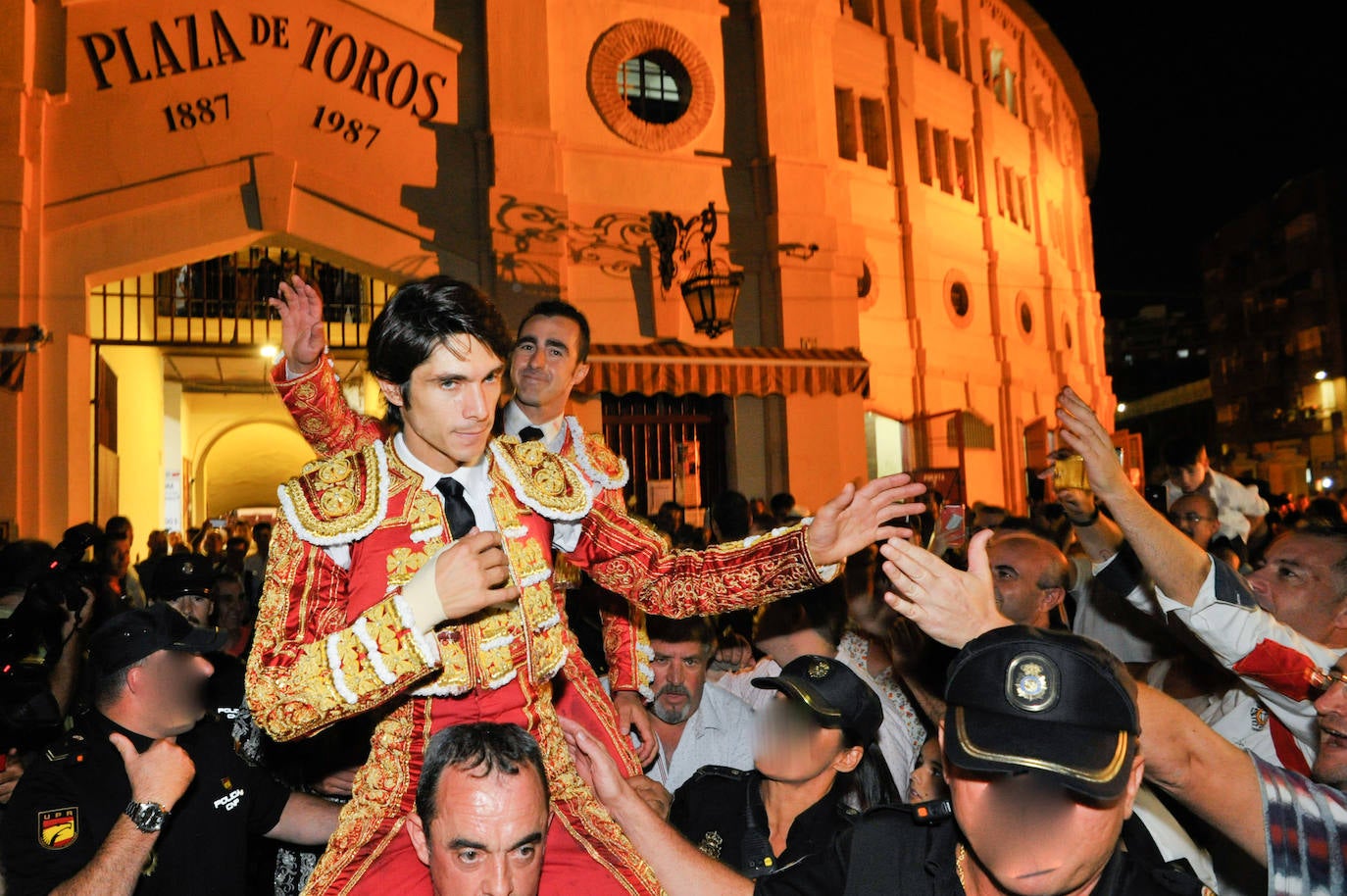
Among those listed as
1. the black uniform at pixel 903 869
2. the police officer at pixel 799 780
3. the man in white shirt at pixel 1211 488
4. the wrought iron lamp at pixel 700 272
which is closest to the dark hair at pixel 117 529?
the wrought iron lamp at pixel 700 272

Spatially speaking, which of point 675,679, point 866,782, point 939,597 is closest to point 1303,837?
point 939,597

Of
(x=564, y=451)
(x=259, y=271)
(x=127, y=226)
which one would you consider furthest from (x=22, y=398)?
(x=564, y=451)

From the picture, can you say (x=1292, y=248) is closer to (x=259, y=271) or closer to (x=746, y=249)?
(x=746, y=249)

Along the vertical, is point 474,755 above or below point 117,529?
below

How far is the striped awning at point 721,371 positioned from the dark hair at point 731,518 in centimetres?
433

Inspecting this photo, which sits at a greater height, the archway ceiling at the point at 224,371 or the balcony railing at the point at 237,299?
the balcony railing at the point at 237,299

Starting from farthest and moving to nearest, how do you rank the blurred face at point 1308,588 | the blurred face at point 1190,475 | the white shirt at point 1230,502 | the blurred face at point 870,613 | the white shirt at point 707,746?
the white shirt at point 1230,502
the blurred face at point 1190,475
the blurred face at point 870,613
the white shirt at point 707,746
the blurred face at point 1308,588

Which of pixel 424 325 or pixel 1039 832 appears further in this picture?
pixel 424 325

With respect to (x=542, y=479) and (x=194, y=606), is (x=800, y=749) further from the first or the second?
(x=194, y=606)

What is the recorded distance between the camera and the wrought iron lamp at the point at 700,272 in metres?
14.3

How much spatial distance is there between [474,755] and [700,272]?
42.2ft

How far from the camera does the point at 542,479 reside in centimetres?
322

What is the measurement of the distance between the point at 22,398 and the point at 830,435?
9979 mm

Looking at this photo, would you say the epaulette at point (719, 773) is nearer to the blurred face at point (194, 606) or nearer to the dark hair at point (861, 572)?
the dark hair at point (861, 572)
